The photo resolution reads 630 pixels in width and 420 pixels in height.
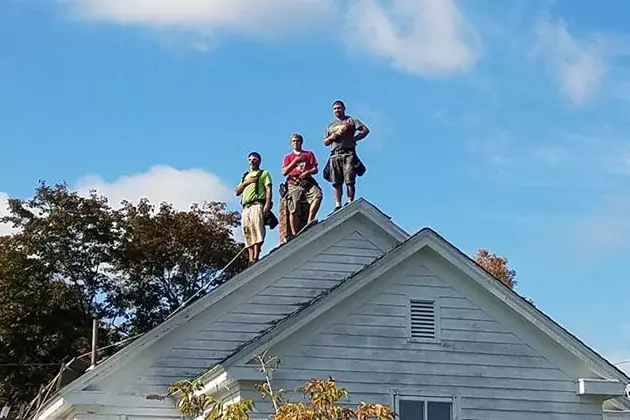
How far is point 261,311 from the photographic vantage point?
18.2 metres

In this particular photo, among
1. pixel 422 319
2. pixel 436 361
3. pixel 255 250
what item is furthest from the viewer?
pixel 255 250

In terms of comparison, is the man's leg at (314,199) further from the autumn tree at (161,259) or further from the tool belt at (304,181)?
the autumn tree at (161,259)

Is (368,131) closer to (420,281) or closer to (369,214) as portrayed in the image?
(369,214)

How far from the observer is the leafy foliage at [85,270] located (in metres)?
40.9

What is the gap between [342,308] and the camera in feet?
53.0

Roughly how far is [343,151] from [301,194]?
1085mm

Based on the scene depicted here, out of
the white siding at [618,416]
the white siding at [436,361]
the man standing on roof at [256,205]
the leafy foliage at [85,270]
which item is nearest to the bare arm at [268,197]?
the man standing on roof at [256,205]

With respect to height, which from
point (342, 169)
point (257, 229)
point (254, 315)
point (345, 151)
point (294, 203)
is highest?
point (345, 151)

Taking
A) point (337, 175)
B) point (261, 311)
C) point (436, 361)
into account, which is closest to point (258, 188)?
point (337, 175)

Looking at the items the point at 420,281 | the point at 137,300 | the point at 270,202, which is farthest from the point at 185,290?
the point at 420,281

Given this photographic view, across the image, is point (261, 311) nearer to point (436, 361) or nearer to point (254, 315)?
point (254, 315)

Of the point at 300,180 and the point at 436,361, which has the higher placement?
the point at 300,180

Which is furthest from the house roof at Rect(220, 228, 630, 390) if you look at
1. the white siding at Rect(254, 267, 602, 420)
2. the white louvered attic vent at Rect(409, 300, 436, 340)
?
the white louvered attic vent at Rect(409, 300, 436, 340)

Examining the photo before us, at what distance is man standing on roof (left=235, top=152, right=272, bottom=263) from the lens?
1964 cm
